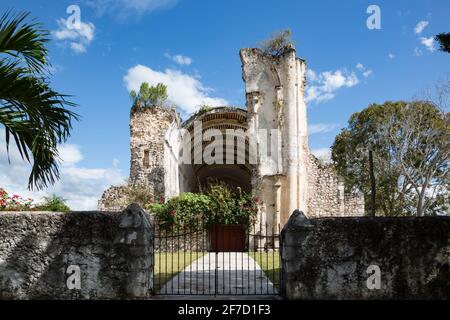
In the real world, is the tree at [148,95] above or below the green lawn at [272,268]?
above

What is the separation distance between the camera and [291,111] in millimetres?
23156

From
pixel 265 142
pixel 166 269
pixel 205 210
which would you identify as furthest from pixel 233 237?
pixel 166 269

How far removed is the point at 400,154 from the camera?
2739cm

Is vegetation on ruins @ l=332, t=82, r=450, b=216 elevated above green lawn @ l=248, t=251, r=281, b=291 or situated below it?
above

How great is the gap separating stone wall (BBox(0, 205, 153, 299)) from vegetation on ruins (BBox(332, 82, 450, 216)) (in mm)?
21988

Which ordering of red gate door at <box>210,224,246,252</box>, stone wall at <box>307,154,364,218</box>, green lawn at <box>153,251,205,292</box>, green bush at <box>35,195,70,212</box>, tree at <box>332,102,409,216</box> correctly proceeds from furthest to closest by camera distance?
tree at <box>332,102,409,216</box> → stone wall at <box>307,154,364,218</box> → red gate door at <box>210,224,246,252</box> → green bush at <box>35,195,70,212</box> → green lawn at <box>153,251,205,292</box>

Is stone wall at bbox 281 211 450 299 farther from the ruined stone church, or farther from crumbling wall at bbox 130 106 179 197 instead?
crumbling wall at bbox 130 106 179 197

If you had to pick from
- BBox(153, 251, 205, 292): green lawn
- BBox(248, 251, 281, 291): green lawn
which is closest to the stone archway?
BBox(248, 251, 281, 291): green lawn

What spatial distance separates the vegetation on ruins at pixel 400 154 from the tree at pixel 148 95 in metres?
15.8

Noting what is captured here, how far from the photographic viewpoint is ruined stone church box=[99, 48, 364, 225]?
22781 millimetres

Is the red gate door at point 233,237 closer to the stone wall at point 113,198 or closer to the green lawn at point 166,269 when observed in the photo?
the stone wall at point 113,198

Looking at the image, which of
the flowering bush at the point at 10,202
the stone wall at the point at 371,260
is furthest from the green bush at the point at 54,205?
the stone wall at the point at 371,260

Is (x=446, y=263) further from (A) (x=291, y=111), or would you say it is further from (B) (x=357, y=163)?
(B) (x=357, y=163)

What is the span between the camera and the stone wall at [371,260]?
7.79 m
